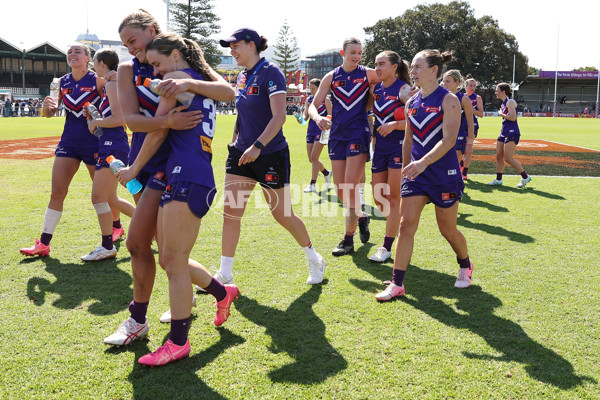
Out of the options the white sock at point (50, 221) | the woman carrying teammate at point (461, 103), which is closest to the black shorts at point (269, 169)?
the white sock at point (50, 221)

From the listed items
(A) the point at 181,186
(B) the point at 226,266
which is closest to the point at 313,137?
(B) the point at 226,266

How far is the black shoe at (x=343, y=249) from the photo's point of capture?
5.57 meters

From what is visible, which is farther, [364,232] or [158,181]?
[364,232]

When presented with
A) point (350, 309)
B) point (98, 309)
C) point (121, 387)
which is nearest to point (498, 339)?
point (350, 309)

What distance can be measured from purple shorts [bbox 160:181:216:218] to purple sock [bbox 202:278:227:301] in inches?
30.9

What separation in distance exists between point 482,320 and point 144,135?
2984mm

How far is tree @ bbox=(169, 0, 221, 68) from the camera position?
61.4 m

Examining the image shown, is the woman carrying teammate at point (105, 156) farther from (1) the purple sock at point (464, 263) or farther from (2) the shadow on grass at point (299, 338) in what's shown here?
(1) the purple sock at point (464, 263)

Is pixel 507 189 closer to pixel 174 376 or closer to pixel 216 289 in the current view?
pixel 216 289

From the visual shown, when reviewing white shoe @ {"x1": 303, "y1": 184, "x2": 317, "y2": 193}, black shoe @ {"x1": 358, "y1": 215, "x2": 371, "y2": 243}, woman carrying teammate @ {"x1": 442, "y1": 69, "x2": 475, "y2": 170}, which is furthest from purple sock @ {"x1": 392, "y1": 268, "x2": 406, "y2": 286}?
white shoe @ {"x1": 303, "y1": 184, "x2": 317, "y2": 193}

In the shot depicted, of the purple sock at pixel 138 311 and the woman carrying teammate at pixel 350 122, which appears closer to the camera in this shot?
the purple sock at pixel 138 311

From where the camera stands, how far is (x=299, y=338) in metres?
3.50

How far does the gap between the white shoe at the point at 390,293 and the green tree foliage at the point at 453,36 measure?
222 feet

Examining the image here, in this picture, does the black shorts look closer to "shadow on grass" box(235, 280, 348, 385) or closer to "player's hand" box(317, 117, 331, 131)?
"player's hand" box(317, 117, 331, 131)
